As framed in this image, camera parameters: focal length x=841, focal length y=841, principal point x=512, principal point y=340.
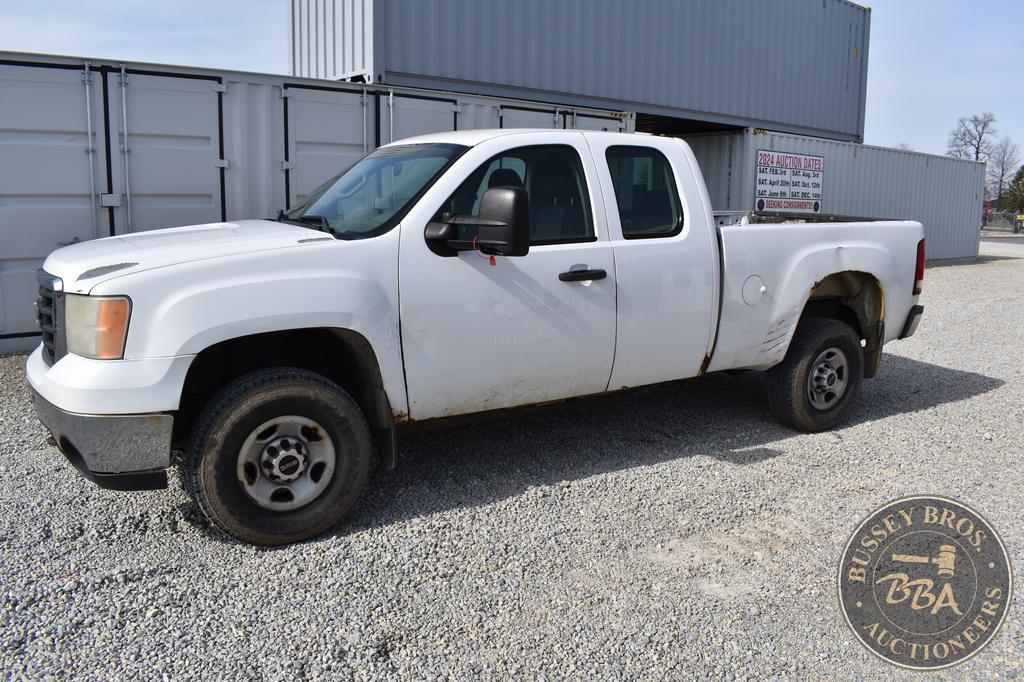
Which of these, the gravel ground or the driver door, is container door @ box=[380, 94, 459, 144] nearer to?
the gravel ground

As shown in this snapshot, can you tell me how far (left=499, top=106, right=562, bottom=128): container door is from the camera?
963cm

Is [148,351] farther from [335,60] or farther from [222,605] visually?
[335,60]

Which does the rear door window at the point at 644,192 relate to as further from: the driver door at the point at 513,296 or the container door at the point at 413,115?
the container door at the point at 413,115

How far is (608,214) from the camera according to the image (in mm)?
4477

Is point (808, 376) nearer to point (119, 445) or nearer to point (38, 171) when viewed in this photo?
point (119, 445)

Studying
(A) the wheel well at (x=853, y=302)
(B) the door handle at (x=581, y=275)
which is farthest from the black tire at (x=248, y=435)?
(A) the wheel well at (x=853, y=302)

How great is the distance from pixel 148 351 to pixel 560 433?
2.71 meters

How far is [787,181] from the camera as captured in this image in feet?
52.1

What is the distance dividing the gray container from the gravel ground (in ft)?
22.9

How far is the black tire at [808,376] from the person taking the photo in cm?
535

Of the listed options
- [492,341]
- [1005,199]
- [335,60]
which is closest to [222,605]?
[492,341]

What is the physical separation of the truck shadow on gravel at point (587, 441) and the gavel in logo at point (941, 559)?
1.29m

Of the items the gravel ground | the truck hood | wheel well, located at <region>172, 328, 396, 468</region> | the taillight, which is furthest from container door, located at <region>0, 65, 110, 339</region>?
the taillight

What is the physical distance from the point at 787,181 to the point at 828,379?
1134cm
